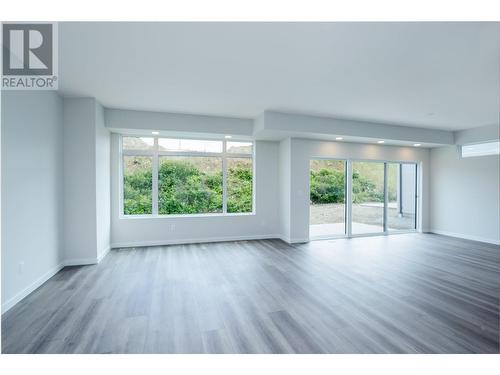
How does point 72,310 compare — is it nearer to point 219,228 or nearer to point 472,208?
point 219,228

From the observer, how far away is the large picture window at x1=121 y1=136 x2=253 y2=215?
202 inches

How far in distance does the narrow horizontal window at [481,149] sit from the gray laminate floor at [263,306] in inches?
106

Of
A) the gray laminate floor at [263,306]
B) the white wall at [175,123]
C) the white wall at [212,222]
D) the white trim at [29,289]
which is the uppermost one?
the white wall at [175,123]

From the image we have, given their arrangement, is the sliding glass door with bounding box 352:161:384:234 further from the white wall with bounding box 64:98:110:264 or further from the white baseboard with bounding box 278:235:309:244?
the white wall with bounding box 64:98:110:264

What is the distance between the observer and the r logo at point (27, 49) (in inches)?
87.0

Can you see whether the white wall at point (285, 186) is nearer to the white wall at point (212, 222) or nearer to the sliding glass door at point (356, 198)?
the white wall at point (212, 222)

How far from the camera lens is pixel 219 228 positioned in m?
5.48

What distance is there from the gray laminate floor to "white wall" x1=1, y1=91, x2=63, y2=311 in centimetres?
28

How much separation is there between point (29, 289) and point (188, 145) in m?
3.63

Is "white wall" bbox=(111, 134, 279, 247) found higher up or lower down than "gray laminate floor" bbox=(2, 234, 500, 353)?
higher up

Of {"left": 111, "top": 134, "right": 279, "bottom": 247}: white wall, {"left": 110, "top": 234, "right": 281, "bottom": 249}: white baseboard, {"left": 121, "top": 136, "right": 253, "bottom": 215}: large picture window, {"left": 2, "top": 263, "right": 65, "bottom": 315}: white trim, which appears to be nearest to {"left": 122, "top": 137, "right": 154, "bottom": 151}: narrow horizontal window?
{"left": 121, "top": 136, "right": 253, "bottom": 215}: large picture window

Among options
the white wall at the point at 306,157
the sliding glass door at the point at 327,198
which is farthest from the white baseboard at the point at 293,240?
the sliding glass door at the point at 327,198
